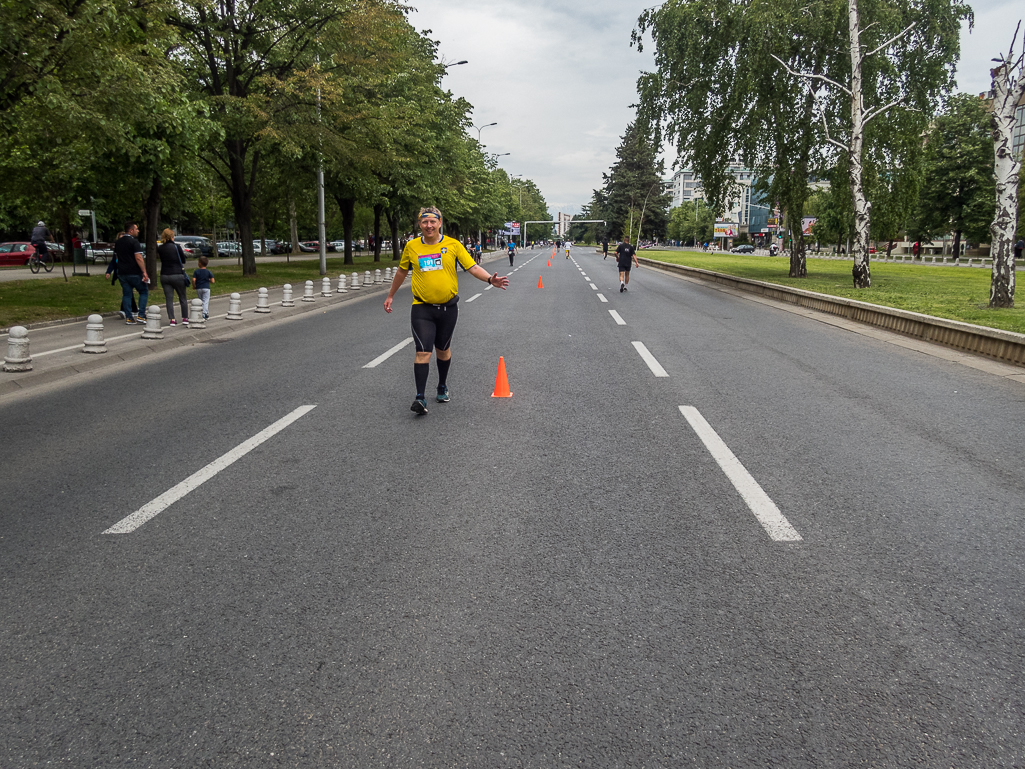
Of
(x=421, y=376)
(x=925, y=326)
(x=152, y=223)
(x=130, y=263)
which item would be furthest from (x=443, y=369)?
(x=152, y=223)

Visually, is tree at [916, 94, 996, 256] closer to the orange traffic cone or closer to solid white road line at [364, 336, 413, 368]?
solid white road line at [364, 336, 413, 368]

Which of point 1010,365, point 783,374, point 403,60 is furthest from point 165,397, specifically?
point 403,60

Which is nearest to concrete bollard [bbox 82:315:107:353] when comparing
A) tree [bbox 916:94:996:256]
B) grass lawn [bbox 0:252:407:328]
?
grass lawn [bbox 0:252:407:328]

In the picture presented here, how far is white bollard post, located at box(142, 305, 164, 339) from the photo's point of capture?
12.4 m

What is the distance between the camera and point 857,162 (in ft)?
70.7

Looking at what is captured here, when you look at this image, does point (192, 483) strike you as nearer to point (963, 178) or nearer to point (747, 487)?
point (747, 487)

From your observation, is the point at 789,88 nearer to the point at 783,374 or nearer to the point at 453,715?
the point at 783,374

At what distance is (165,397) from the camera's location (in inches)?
319

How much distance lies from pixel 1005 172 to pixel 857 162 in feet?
22.1

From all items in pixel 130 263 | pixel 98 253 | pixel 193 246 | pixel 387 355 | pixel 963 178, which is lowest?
pixel 387 355

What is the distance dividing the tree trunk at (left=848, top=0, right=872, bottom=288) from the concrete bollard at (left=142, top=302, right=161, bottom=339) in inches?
761

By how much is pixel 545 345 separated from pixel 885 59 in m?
19.4

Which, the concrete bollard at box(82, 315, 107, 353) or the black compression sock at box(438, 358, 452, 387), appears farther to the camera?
the concrete bollard at box(82, 315, 107, 353)

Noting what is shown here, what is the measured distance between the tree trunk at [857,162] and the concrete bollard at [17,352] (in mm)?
21276
